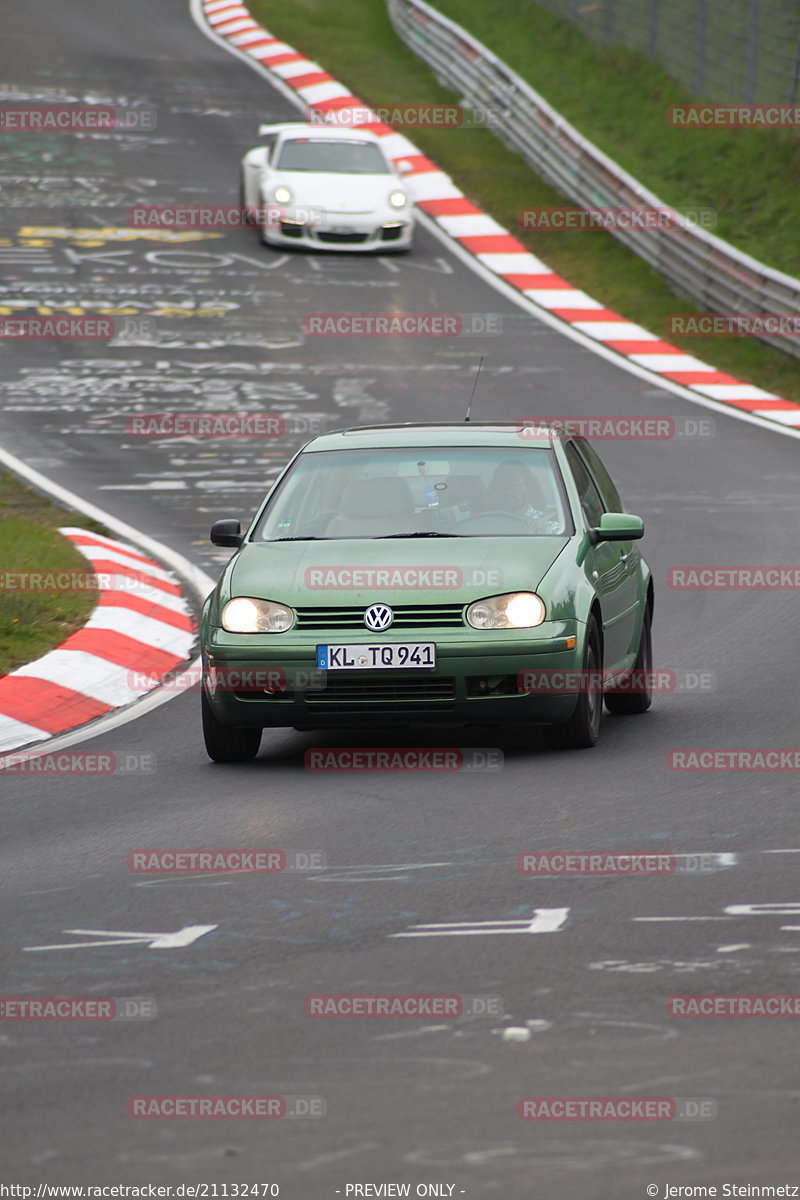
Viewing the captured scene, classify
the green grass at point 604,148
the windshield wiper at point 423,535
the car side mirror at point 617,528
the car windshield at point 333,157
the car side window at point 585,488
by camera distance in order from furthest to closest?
1. the car windshield at point 333,157
2. the green grass at point 604,148
3. the car side window at point 585,488
4. the car side mirror at point 617,528
5. the windshield wiper at point 423,535

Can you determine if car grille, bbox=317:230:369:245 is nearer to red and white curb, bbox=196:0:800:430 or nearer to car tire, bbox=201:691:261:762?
red and white curb, bbox=196:0:800:430

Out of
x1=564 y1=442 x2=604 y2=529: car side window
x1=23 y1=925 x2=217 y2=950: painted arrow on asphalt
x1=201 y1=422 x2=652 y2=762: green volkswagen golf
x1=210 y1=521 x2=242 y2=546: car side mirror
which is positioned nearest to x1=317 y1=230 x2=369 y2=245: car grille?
x1=564 y1=442 x2=604 y2=529: car side window

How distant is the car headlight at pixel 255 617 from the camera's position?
9.07 m

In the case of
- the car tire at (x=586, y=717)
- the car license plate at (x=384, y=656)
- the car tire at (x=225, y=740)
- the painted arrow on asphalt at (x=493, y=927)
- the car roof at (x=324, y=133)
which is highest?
the painted arrow on asphalt at (x=493, y=927)

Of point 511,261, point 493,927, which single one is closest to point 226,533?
point 493,927

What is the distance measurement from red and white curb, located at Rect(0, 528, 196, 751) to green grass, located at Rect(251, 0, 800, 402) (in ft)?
34.1

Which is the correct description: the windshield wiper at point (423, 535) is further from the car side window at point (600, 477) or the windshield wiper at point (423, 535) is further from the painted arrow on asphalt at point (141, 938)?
the painted arrow on asphalt at point (141, 938)

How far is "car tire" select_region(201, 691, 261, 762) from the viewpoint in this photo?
30.3 feet

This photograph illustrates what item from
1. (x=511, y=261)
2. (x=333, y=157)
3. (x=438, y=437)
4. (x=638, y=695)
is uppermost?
(x=438, y=437)

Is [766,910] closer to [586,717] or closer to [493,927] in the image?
[493,927]

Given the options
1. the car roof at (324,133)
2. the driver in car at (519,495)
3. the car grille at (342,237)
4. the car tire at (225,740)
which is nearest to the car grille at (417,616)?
the car tire at (225,740)

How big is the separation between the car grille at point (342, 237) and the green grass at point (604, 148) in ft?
8.58

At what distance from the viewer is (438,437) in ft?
33.7

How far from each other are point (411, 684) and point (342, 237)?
18.8 metres
